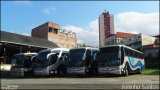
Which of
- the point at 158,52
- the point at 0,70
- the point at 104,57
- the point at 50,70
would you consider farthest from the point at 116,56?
the point at 158,52

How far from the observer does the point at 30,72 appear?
92.1ft

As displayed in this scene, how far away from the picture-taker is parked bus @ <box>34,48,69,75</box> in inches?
1011

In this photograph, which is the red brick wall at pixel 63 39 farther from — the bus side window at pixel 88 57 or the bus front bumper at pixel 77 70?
the bus front bumper at pixel 77 70

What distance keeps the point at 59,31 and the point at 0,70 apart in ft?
175

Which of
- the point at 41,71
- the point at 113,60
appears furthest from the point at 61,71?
the point at 113,60

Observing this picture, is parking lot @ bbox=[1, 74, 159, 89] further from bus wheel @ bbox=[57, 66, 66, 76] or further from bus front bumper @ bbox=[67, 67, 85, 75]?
bus wheel @ bbox=[57, 66, 66, 76]

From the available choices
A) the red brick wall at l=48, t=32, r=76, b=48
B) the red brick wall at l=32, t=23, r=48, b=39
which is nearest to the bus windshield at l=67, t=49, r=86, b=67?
the red brick wall at l=32, t=23, r=48, b=39

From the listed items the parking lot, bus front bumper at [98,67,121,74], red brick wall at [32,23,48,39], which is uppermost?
red brick wall at [32,23,48,39]

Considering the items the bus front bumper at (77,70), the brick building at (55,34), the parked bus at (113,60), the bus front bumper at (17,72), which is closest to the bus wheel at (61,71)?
the bus front bumper at (77,70)

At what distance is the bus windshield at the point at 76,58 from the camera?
80.4 ft

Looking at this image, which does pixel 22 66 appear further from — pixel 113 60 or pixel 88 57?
pixel 113 60

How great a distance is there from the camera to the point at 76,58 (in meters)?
24.8

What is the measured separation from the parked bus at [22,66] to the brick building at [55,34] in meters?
49.8

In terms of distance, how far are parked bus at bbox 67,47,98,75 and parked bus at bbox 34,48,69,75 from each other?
5.99ft
